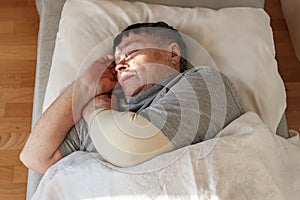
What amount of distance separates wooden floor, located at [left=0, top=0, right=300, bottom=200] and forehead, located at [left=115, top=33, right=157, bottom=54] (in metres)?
0.62

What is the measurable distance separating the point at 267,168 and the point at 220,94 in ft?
0.66

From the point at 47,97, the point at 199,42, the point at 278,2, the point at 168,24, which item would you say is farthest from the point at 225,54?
the point at 278,2

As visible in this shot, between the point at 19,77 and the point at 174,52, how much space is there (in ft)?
2.58

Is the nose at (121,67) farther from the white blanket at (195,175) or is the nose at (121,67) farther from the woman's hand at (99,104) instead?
the white blanket at (195,175)

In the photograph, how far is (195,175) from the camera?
99 cm

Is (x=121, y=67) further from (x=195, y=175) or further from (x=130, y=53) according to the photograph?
(x=195, y=175)

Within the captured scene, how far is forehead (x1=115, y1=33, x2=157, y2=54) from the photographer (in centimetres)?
123

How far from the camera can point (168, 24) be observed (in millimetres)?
1407

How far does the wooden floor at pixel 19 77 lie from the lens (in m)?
1.61

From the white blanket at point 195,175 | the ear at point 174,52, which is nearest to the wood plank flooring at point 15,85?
the white blanket at point 195,175

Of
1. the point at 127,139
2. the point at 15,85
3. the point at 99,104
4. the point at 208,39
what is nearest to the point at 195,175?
the point at 127,139

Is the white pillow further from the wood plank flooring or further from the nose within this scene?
the wood plank flooring

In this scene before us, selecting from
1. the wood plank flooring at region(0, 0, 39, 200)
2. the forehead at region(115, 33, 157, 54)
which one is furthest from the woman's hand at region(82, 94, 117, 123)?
the wood plank flooring at region(0, 0, 39, 200)

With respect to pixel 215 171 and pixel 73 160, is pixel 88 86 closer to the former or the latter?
pixel 73 160
